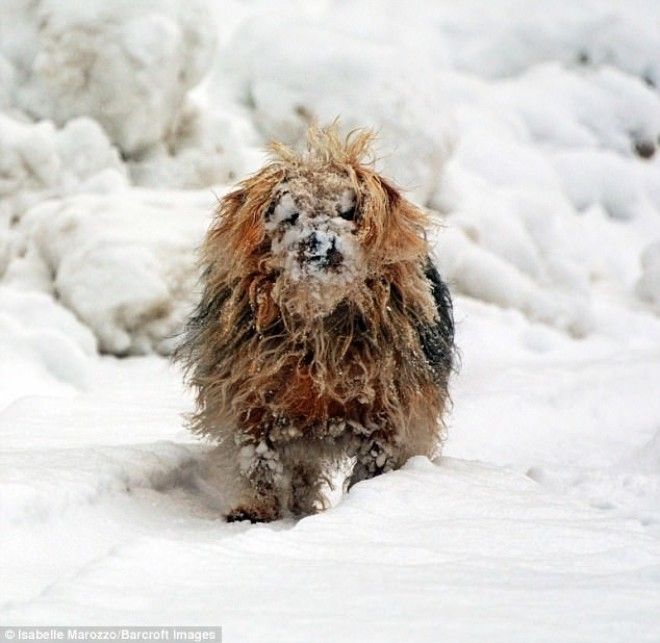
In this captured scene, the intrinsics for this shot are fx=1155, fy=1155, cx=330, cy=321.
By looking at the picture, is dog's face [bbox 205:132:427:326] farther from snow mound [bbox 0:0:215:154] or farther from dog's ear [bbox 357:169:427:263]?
snow mound [bbox 0:0:215:154]

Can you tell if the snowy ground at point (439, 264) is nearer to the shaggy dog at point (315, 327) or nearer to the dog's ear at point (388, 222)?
the shaggy dog at point (315, 327)

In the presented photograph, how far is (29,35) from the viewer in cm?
832

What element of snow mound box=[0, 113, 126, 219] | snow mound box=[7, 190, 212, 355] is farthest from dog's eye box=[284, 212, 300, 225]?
snow mound box=[0, 113, 126, 219]

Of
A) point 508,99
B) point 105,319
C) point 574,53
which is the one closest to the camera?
point 105,319

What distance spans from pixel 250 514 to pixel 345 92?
21.8ft

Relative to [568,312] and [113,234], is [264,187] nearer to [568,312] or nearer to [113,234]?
[113,234]

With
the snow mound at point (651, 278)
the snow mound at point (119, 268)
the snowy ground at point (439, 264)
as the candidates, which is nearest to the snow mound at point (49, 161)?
the snowy ground at point (439, 264)

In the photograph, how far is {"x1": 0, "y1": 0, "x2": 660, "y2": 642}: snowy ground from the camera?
6.31 ft

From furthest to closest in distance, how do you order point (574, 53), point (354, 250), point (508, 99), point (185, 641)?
point (574, 53), point (508, 99), point (354, 250), point (185, 641)

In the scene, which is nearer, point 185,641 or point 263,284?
point 185,641

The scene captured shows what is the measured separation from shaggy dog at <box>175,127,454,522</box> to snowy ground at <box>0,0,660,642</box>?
21cm

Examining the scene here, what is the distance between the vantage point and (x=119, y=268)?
21.7 feet

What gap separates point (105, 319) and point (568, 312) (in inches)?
155

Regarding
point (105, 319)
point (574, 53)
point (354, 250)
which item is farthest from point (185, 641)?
point (574, 53)
